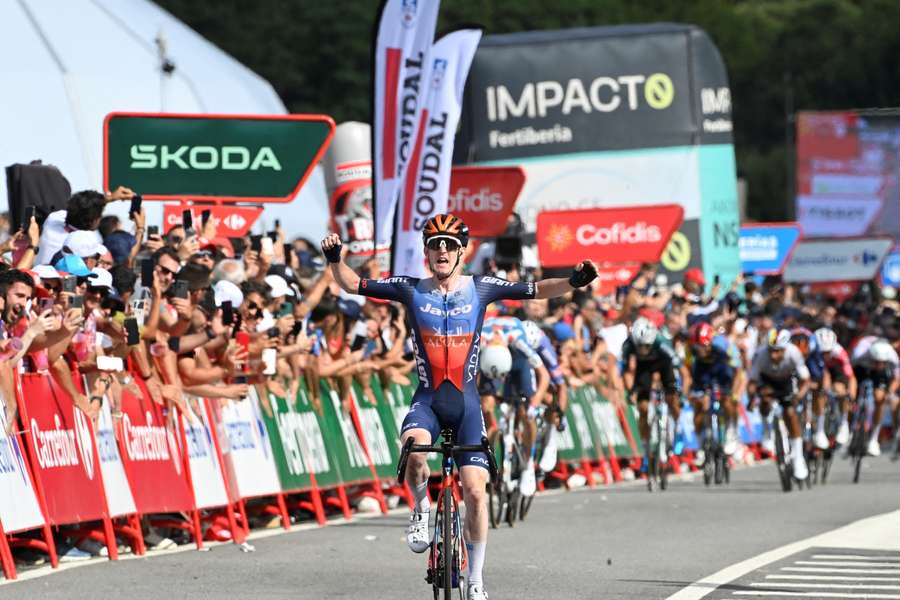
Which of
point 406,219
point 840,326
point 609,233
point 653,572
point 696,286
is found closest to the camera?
point 653,572

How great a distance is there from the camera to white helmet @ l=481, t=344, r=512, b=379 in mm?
17531

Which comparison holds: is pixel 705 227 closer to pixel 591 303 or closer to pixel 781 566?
pixel 591 303

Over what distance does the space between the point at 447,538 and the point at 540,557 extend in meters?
4.06

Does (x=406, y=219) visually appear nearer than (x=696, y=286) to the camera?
Yes

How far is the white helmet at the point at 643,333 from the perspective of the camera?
23719 mm

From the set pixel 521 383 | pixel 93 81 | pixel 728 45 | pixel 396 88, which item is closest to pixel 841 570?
pixel 521 383

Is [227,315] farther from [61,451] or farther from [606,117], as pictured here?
[606,117]

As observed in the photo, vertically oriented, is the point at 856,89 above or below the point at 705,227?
above

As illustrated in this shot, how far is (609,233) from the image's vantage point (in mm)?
31484

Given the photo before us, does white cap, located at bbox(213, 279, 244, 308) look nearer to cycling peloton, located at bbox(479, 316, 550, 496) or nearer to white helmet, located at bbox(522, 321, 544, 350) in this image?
cycling peloton, located at bbox(479, 316, 550, 496)

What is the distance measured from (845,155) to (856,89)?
1750 inches

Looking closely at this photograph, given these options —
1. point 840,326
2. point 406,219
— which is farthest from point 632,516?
point 840,326

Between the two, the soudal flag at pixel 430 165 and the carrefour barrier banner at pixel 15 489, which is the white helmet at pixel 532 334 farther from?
the carrefour barrier banner at pixel 15 489

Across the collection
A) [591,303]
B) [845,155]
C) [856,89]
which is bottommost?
[591,303]
